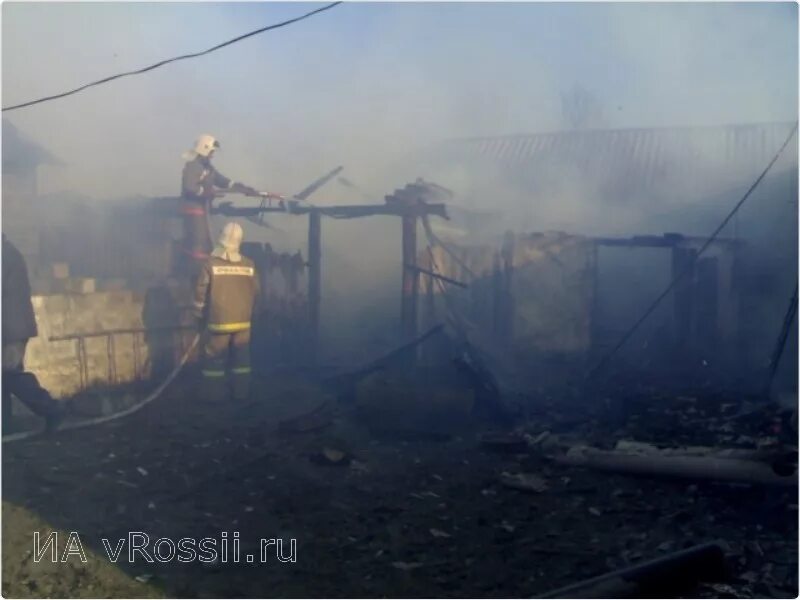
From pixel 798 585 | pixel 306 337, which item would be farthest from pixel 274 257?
pixel 798 585

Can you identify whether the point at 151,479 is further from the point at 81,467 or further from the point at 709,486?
the point at 709,486

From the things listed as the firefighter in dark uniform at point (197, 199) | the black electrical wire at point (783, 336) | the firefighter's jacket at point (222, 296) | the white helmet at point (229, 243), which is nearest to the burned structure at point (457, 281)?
the firefighter in dark uniform at point (197, 199)

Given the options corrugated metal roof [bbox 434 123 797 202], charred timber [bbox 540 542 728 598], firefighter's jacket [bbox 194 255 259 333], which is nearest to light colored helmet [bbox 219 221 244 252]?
firefighter's jacket [bbox 194 255 259 333]

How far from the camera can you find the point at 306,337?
9062 millimetres

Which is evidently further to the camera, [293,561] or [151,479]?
[151,479]

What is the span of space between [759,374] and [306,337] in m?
5.11

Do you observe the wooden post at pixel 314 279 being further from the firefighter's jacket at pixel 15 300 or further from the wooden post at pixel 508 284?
the firefighter's jacket at pixel 15 300

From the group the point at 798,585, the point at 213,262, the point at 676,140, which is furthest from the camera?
the point at 676,140

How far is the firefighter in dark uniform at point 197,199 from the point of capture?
26.0 ft

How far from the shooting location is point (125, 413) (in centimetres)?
636

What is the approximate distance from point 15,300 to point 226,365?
1.84 metres

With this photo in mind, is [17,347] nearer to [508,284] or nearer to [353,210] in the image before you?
[353,210]

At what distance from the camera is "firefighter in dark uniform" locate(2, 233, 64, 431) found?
18.9ft

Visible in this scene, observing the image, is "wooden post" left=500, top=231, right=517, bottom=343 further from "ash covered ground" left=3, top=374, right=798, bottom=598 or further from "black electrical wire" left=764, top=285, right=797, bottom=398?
"black electrical wire" left=764, top=285, right=797, bottom=398
